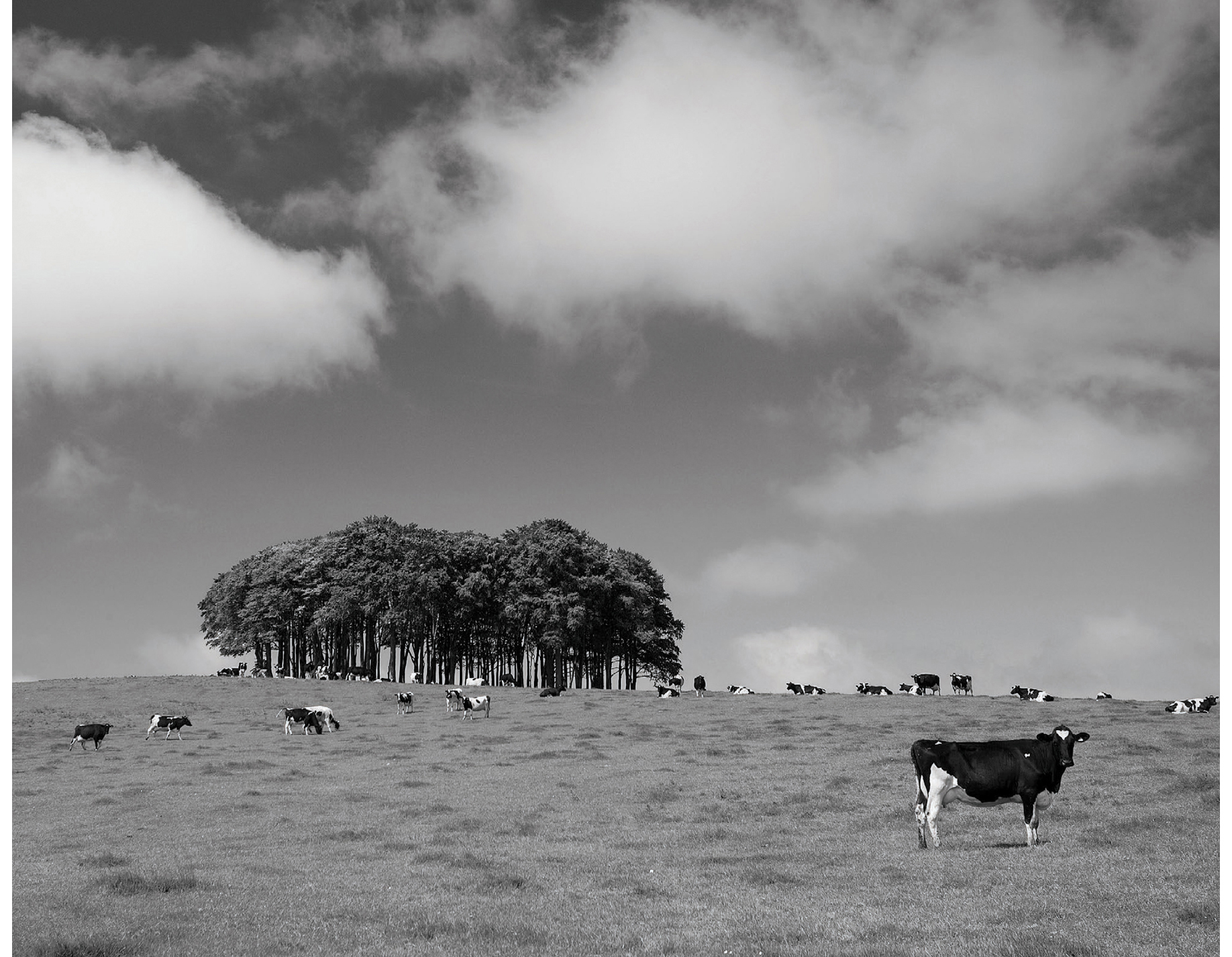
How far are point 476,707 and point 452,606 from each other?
33293 millimetres

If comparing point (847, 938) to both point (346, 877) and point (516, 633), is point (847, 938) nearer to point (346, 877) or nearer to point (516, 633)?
point (346, 877)

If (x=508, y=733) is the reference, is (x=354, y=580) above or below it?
above

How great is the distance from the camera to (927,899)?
52.7 feet

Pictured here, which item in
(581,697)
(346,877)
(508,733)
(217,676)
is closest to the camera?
(346,877)

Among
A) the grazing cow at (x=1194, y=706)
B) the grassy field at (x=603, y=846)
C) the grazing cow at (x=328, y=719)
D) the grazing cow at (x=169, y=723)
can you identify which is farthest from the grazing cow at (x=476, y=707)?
the grazing cow at (x=1194, y=706)

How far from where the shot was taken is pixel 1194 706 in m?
53.5

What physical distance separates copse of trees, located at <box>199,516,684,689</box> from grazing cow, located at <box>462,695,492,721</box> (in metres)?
24.7

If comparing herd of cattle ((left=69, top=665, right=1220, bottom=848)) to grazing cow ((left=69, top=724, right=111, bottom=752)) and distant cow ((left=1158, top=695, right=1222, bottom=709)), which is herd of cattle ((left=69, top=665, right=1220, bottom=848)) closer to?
distant cow ((left=1158, top=695, right=1222, bottom=709))

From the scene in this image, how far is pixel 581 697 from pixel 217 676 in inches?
1305

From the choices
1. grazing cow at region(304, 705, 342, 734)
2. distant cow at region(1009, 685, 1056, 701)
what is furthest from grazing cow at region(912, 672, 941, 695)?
grazing cow at region(304, 705, 342, 734)

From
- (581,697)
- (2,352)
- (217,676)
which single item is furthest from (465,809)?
(217,676)

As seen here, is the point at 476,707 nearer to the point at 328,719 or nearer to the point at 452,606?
the point at 328,719

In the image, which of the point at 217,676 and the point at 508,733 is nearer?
the point at 508,733

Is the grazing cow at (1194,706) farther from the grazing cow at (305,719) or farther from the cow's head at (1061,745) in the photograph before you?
the grazing cow at (305,719)
